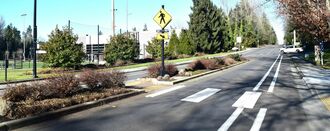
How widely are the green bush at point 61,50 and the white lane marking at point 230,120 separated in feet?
64.5

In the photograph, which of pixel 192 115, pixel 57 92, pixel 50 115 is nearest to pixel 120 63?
pixel 57 92

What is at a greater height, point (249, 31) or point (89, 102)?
point (249, 31)

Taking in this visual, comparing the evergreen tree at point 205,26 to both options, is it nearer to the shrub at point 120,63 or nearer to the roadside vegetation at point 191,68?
the shrub at point 120,63

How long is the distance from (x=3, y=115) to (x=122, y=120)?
2.51 m

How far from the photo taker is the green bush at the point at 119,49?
33625mm

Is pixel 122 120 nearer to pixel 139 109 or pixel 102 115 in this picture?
pixel 102 115

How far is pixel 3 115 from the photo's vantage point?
7.03 metres

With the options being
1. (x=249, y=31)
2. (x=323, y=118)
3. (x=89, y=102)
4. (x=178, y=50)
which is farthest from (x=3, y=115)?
(x=249, y=31)

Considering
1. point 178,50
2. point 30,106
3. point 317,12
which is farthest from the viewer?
point 178,50

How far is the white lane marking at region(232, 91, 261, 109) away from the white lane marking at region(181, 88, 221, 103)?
117 centimetres

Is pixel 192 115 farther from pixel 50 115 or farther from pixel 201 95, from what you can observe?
pixel 201 95

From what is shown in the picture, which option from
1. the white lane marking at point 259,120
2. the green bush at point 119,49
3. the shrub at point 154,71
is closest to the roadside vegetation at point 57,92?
the white lane marking at point 259,120

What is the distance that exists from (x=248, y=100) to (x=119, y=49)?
79.8 feet

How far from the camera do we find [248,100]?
1095 cm
